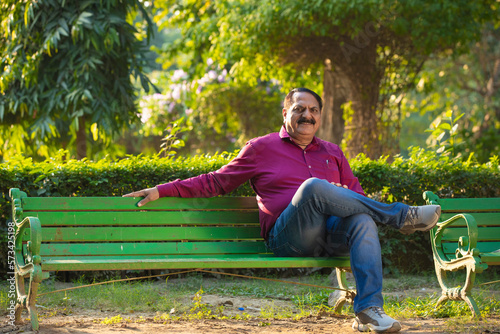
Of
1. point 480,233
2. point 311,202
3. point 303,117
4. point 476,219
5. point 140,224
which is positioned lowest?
point 480,233

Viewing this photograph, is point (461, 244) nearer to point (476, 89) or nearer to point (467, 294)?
point (467, 294)

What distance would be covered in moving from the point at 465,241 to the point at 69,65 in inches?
246

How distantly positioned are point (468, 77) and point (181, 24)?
9.48 meters

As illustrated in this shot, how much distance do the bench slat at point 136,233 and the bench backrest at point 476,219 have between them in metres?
1.54

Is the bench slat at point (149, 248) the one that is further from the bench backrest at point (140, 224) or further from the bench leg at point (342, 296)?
the bench leg at point (342, 296)

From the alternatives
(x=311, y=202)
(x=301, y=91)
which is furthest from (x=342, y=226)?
(x=301, y=91)

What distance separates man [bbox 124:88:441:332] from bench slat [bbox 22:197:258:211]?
119 mm

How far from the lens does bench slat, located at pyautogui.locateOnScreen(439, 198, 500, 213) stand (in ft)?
14.3

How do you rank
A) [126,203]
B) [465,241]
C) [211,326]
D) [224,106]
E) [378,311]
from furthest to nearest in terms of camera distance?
1. [224,106]
2. [126,203]
3. [465,241]
4. [211,326]
5. [378,311]

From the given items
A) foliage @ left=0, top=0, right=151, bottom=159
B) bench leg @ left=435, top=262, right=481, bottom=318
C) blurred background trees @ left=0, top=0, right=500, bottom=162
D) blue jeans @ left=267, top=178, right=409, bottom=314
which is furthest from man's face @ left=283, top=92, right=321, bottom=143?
foliage @ left=0, top=0, right=151, bottom=159

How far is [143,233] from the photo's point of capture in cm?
404

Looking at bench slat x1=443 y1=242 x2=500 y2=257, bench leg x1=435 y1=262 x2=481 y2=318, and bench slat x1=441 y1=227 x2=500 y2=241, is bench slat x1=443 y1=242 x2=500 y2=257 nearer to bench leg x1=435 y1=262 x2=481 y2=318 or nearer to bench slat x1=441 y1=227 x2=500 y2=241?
bench slat x1=441 y1=227 x2=500 y2=241

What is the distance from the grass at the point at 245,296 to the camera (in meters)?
4.05

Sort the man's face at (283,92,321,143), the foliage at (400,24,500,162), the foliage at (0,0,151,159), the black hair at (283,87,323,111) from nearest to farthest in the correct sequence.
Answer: the man's face at (283,92,321,143)
the black hair at (283,87,323,111)
the foliage at (0,0,151,159)
the foliage at (400,24,500,162)
